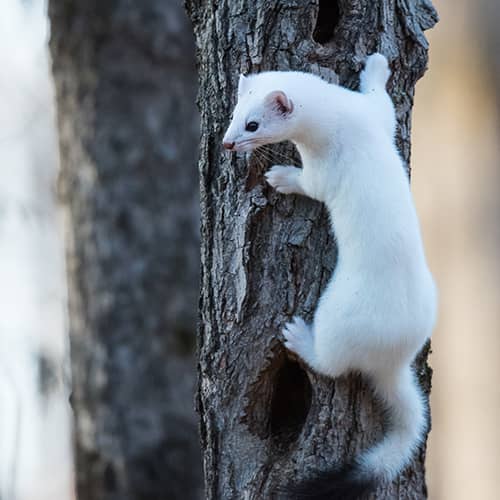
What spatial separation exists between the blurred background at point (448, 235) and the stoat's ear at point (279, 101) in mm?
4151

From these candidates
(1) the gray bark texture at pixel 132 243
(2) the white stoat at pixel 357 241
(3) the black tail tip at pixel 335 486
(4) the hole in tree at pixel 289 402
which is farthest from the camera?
(1) the gray bark texture at pixel 132 243

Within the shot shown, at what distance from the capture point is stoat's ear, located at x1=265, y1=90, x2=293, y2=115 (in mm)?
2189

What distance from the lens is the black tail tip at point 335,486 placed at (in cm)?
228

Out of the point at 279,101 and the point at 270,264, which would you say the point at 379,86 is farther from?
the point at 270,264

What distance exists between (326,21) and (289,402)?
3.30 feet

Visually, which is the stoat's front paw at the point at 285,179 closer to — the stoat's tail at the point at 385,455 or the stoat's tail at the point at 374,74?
the stoat's tail at the point at 374,74

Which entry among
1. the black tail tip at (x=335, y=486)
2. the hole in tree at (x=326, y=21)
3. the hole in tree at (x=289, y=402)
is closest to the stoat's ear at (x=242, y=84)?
the hole in tree at (x=326, y=21)

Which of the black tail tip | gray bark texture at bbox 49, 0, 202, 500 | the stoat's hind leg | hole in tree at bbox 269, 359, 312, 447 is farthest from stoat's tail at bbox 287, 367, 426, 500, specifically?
gray bark texture at bbox 49, 0, 202, 500

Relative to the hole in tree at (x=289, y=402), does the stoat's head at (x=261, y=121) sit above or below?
above

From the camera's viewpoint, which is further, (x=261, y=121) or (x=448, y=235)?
(x=448, y=235)

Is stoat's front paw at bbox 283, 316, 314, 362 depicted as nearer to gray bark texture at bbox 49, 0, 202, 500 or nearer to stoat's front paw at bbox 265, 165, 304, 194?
stoat's front paw at bbox 265, 165, 304, 194

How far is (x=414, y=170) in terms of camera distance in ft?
21.9

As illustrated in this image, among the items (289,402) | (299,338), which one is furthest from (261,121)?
(289,402)

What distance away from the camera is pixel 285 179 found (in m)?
2.34
